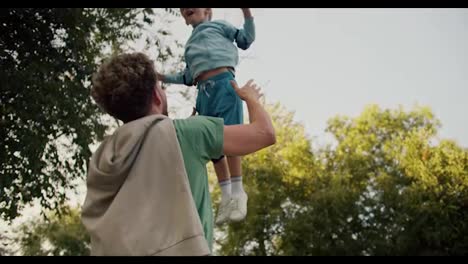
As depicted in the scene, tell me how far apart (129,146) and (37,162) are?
1053cm

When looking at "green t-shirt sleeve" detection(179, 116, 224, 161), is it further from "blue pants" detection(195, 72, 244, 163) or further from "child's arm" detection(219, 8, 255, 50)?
"child's arm" detection(219, 8, 255, 50)

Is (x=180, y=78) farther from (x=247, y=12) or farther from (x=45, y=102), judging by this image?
(x=45, y=102)

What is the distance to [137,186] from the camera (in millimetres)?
2482

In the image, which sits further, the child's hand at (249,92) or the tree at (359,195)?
the tree at (359,195)

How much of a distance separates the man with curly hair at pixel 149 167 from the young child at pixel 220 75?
154 cm

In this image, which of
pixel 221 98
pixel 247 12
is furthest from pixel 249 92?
pixel 247 12

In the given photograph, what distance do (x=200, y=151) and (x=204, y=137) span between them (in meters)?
0.06

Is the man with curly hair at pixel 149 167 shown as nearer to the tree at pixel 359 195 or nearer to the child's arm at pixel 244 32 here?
the child's arm at pixel 244 32

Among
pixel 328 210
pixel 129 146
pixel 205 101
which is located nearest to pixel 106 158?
pixel 129 146

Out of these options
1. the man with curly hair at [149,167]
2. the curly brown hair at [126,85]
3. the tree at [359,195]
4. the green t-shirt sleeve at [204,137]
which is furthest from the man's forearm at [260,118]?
the tree at [359,195]

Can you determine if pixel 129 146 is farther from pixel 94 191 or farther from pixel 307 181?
pixel 307 181

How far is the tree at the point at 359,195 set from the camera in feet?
93.8

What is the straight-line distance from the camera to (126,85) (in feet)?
8.89

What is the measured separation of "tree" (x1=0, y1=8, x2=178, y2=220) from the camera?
12.5m
